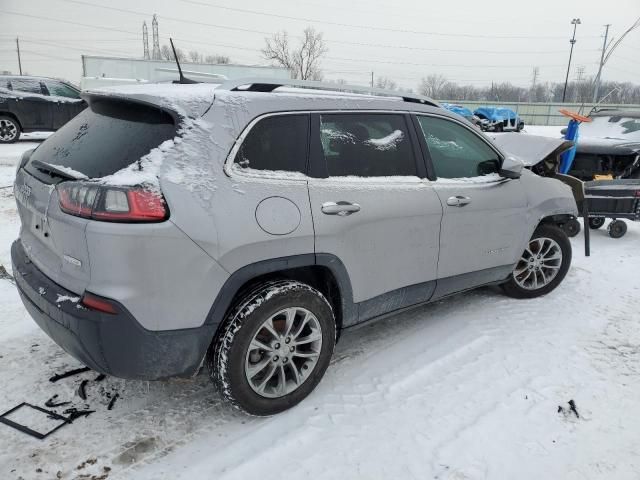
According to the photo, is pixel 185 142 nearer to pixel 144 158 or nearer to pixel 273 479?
pixel 144 158

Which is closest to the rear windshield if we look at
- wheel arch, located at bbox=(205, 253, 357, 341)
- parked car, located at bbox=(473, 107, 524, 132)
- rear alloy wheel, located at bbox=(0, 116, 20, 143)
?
wheel arch, located at bbox=(205, 253, 357, 341)

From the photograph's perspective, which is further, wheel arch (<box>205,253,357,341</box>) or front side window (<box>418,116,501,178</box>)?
front side window (<box>418,116,501,178</box>)

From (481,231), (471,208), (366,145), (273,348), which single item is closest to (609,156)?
(481,231)

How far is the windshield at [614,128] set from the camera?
9086 mm

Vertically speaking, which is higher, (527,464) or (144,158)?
(144,158)

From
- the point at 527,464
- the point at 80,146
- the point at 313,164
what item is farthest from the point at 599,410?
the point at 80,146

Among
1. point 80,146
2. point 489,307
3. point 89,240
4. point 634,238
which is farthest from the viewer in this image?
point 634,238

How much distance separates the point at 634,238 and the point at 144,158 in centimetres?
729

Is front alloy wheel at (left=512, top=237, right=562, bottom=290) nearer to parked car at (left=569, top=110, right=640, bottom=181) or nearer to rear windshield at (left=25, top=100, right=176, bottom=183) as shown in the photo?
rear windshield at (left=25, top=100, right=176, bottom=183)

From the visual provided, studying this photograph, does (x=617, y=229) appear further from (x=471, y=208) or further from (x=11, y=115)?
(x=11, y=115)

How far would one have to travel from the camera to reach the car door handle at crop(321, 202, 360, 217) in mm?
2777

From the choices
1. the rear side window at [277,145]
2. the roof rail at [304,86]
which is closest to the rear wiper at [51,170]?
the rear side window at [277,145]

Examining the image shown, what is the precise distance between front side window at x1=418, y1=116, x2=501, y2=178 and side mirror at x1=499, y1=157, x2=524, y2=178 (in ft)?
0.35

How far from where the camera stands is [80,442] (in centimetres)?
252
